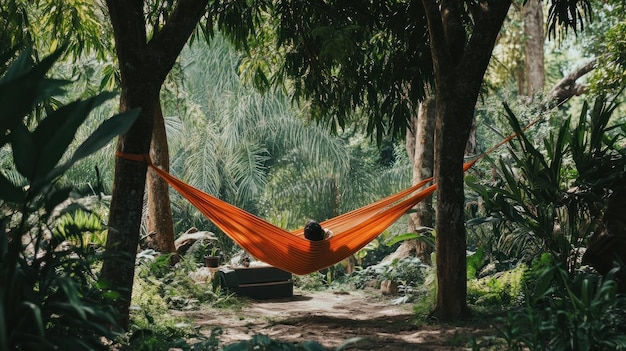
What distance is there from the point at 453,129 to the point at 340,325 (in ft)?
4.00

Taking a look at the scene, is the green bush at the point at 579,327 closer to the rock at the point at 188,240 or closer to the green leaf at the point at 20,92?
the green leaf at the point at 20,92

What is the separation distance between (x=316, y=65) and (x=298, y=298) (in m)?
2.01

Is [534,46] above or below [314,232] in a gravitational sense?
above

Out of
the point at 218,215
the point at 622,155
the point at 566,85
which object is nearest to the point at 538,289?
the point at 622,155

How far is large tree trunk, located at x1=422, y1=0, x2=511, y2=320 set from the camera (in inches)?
155

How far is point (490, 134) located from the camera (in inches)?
567

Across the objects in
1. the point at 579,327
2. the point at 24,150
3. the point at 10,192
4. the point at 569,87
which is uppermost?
the point at 569,87

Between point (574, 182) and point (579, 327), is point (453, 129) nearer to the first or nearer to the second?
point (574, 182)

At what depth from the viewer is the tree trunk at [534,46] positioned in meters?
9.77

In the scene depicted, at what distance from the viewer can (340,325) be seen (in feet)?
13.9

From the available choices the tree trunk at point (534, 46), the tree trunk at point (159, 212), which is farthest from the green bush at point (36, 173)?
the tree trunk at point (534, 46)

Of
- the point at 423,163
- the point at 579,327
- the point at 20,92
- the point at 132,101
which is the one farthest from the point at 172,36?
the point at 423,163

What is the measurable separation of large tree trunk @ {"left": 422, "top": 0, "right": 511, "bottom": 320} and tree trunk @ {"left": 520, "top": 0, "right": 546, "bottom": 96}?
237 inches

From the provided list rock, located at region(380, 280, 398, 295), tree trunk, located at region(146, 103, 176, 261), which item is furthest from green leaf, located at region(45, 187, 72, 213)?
rock, located at region(380, 280, 398, 295)
